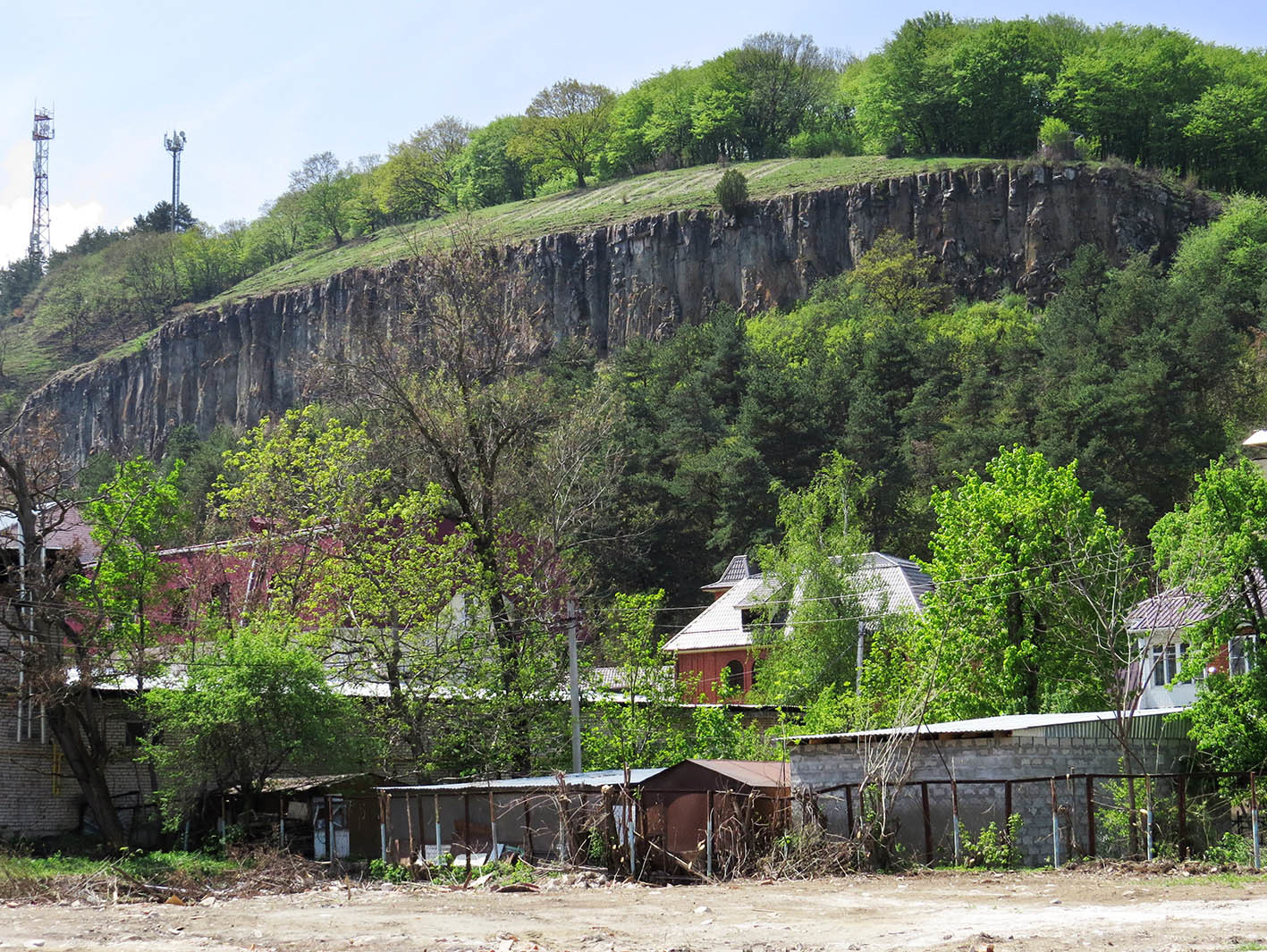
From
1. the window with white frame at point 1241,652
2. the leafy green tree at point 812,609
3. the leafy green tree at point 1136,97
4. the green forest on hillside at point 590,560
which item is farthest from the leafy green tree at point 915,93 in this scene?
the window with white frame at point 1241,652

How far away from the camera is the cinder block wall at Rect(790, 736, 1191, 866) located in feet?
76.1

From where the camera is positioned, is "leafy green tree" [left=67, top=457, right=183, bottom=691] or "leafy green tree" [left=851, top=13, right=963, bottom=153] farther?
"leafy green tree" [left=851, top=13, right=963, bottom=153]

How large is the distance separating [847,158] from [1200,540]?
93843 millimetres

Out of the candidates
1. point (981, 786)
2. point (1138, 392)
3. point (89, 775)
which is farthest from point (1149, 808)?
point (1138, 392)

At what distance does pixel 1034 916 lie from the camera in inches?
624

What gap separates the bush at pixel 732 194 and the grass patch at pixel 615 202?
1.48 meters

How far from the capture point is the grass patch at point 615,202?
347 ft

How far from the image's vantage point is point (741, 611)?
1959 inches

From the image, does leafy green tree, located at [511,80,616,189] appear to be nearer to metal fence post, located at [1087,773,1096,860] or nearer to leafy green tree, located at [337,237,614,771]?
leafy green tree, located at [337,237,614,771]

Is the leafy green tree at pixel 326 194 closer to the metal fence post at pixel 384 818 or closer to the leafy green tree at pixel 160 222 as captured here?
the leafy green tree at pixel 160 222

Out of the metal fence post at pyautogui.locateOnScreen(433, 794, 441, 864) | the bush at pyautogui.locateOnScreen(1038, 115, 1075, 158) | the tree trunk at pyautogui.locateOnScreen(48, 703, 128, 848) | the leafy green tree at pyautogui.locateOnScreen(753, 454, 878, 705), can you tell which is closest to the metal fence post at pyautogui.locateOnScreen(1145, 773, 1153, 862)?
the metal fence post at pyautogui.locateOnScreen(433, 794, 441, 864)

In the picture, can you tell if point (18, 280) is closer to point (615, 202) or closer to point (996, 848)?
point (615, 202)

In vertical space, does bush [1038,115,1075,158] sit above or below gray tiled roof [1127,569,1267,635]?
above

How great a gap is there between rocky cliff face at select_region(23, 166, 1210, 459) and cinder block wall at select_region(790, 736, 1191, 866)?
59.3 meters
